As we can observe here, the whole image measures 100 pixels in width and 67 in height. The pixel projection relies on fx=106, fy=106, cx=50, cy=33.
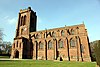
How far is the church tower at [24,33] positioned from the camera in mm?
45584

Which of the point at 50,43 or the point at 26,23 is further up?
the point at 26,23

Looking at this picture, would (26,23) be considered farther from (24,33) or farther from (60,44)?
(60,44)

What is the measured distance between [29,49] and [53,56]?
12299 mm

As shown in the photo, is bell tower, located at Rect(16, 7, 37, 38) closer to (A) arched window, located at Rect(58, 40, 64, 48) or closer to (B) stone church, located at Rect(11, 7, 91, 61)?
(B) stone church, located at Rect(11, 7, 91, 61)

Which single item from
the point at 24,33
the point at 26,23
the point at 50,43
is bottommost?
the point at 50,43

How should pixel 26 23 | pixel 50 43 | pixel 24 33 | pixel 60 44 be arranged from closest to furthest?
1. pixel 60 44
2. pixel 50 43
3. pixel 24 33
4. pixel 26 23

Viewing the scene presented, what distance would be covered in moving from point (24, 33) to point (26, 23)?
16.8 feet

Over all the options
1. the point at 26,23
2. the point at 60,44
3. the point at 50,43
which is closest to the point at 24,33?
the point at 26,23

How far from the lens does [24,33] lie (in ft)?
173

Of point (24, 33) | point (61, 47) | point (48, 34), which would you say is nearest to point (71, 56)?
point (61, 47)

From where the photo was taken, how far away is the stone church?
3808 cm

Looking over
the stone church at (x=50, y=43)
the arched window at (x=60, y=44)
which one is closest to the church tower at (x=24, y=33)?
the stone church at (x=50, y=43)

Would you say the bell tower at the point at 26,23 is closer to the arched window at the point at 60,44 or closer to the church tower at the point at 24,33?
the church tower at the point at 24,33

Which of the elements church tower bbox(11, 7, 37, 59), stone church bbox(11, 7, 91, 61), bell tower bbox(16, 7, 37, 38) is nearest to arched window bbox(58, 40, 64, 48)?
stone church bbox(11, 7, 91, 61)
